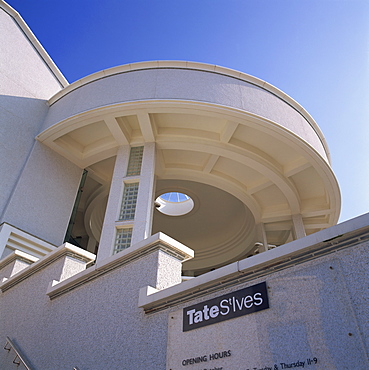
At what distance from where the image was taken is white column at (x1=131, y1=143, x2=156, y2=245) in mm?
8484

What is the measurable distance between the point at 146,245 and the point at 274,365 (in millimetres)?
2306

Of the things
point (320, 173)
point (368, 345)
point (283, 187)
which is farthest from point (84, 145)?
point (368, 345)

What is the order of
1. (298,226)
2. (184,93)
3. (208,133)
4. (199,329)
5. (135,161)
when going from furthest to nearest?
(298,226), (208,133), (135,161), (184,93), (199,329)

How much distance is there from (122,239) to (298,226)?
22.6 feet

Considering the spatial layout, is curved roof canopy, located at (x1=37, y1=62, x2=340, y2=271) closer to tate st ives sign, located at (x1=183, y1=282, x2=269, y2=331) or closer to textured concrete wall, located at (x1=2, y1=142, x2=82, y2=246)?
textured concrete wall, located at (x1=2, y1=142, x2=82, y2=246)

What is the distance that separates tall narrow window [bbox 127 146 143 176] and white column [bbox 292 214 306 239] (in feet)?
20.3

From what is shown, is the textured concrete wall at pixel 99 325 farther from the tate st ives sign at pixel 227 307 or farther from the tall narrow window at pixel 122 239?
the tall narrow window at pixel 122 239

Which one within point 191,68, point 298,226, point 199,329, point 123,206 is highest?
point 191,68

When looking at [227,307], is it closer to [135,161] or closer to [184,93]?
[184,93]

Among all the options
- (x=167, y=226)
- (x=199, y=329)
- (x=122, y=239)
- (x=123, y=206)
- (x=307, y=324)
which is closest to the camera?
(x=307, y=324)

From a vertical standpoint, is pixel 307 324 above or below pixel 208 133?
below

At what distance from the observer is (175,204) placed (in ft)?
53.9

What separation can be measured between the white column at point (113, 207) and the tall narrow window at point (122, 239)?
13cm

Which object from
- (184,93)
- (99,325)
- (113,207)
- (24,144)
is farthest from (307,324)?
(24,144)
